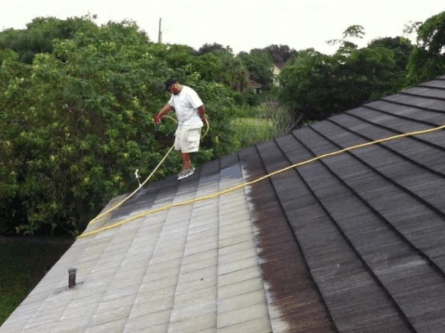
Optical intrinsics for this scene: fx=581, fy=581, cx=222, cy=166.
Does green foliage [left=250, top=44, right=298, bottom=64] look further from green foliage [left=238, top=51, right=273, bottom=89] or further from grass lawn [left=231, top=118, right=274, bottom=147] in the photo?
grass lawn [left=231, top=118, right=274, bottom=147]

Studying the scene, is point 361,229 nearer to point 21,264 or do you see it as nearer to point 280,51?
point 21,264

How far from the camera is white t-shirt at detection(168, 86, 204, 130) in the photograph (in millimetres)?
8278

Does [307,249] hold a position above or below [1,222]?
above

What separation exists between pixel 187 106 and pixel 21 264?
1401cm

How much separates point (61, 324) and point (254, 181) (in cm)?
319

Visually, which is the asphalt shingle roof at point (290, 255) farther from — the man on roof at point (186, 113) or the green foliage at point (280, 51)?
the green foliage at point (280, 51)

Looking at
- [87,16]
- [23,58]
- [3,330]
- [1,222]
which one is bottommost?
[1,222]

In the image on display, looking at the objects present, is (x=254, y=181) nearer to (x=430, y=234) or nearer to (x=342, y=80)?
(x=430, y=234)

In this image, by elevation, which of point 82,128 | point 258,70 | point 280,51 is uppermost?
point 280,51

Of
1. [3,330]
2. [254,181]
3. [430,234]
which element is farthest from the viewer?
[254,181]

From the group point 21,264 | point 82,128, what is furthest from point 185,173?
point 21,264

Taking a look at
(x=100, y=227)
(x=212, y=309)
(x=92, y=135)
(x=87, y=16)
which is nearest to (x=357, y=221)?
(x=212, y=309)

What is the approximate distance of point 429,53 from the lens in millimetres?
22078

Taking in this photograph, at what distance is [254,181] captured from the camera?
22.7 feet
